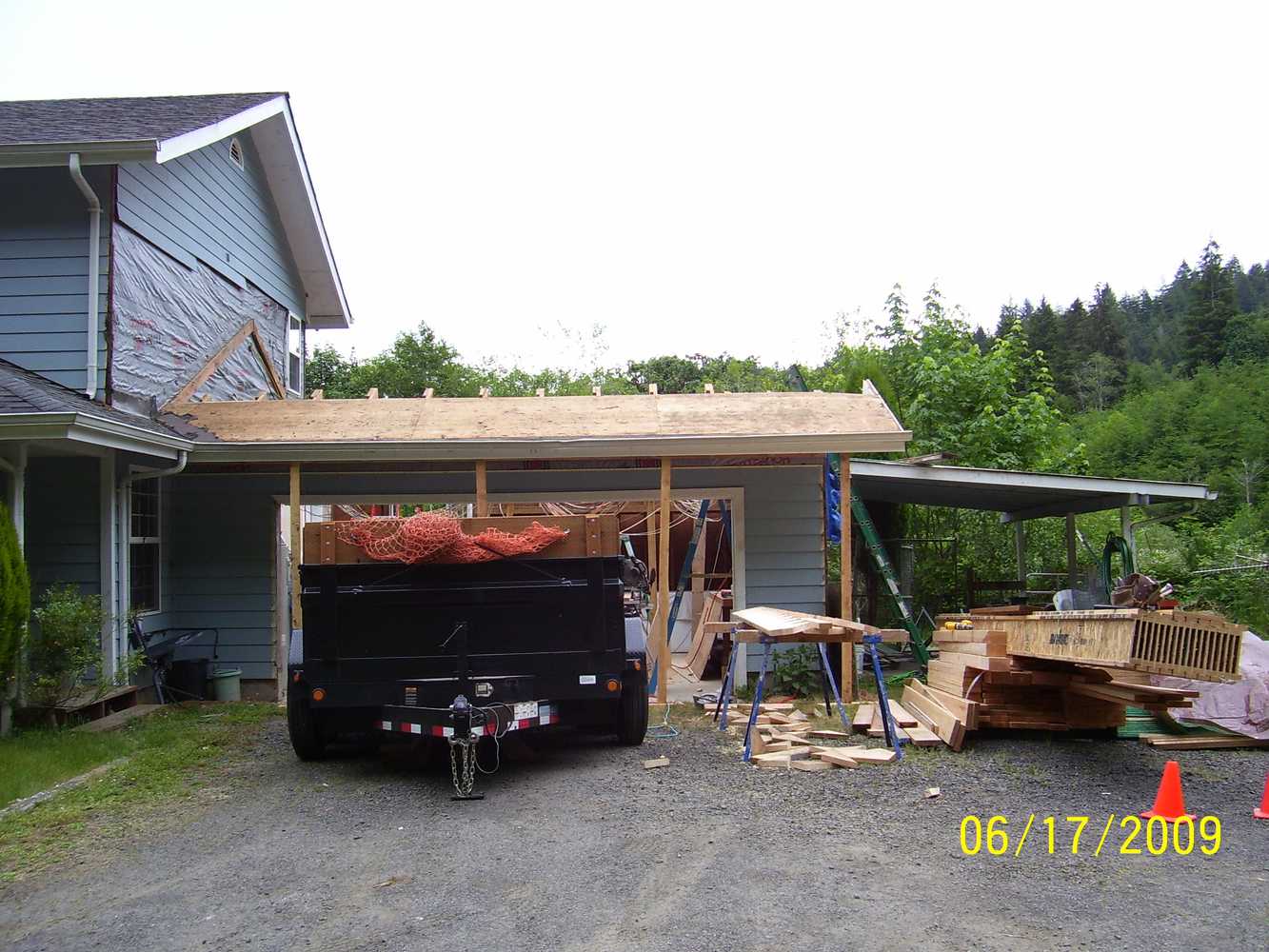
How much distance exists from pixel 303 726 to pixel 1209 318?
187 feet

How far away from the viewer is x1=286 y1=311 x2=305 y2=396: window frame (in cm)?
1469

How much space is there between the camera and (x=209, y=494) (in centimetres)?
1113

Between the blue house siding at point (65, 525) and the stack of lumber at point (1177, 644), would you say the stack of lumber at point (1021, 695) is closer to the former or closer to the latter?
the stack of lumber at point (1177, 644)

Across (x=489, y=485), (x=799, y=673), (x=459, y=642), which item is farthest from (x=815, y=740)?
(x=489, y=485)

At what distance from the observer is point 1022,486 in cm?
1109

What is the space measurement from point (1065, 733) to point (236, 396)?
10334 millimetres

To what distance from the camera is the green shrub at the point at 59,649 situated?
8.16 m

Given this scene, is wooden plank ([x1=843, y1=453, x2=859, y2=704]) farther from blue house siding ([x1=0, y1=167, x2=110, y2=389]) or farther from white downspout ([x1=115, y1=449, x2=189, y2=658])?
blue house siding ([x1=0, y1=167, x2=110, y2=389])

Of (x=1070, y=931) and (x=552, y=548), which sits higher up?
(x=552, y=548)

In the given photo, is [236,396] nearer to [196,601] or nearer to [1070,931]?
[196,601]

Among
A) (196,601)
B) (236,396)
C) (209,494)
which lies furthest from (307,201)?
(196,601)

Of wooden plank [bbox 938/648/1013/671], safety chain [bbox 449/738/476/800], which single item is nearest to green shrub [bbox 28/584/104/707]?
safety chain [bbox 449/738/476/800]

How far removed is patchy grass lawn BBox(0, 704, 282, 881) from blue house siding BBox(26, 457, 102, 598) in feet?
5.75
